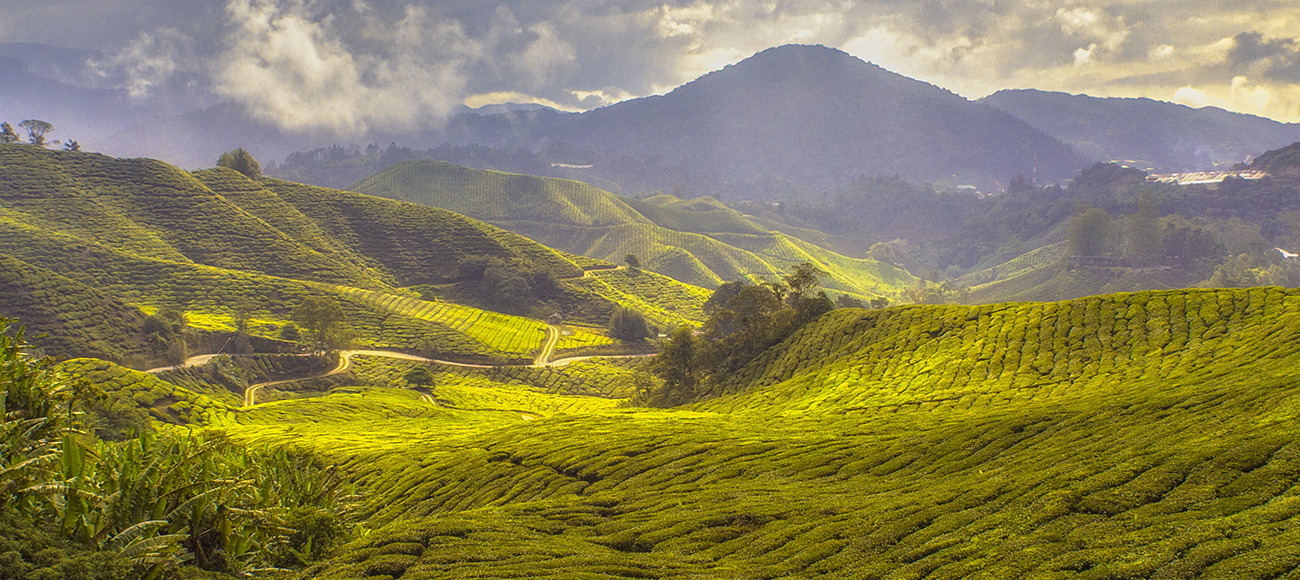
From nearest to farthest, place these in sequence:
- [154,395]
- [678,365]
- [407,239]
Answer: [154,395]
[678,365]
[407,239]

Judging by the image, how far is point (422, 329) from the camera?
127m

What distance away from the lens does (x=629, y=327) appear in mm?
144125

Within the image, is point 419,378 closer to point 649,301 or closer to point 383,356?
point 383,356

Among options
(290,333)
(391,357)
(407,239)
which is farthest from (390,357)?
(407,239)

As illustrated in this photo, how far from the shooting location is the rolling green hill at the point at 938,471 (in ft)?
47.8

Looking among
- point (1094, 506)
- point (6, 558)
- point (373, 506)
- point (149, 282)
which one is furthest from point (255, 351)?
point (1094, 506)

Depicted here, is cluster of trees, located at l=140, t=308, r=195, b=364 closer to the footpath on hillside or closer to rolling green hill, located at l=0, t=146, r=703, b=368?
rolling green hill, located at l=0, t=146, r=703, b=368

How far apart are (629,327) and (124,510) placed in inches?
5083

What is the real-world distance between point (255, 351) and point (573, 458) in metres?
91.3

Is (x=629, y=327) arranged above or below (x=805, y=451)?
below

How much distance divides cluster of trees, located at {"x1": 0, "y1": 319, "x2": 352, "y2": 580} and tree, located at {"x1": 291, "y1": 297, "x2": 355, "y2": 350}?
8677cm

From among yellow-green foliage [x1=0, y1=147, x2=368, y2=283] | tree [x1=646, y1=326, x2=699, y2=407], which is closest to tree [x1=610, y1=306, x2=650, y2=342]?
tree [x1=646, y1=326, x2=699, y2=407]

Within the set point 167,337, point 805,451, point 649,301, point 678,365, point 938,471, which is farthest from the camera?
point 649,301

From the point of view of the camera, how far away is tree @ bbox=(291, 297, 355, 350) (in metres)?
103
